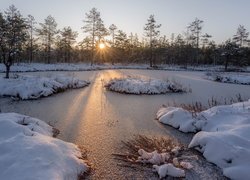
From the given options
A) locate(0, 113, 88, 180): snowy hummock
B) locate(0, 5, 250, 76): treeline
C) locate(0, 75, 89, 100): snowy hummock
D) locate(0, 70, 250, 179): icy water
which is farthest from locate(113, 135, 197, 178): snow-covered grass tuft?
locate(0, 5, 250, 76): treeline

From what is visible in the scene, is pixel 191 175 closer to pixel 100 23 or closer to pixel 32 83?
pixel 32 83

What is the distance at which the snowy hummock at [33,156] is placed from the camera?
384 cm

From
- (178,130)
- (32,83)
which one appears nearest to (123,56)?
(32,83)

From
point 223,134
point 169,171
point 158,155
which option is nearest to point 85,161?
point 158,155

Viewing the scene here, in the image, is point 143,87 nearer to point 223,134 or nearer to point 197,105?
point 197,105

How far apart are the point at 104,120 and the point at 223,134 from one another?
12.1 ft

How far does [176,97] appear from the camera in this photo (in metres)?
12.4

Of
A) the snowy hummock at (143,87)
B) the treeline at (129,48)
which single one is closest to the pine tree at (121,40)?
the treeline at (129,48)

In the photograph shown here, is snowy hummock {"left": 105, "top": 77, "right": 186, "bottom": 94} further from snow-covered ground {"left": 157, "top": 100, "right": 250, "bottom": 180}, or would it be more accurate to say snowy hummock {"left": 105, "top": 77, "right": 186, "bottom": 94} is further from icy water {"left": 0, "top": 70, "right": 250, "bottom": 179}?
A: snow-covered ground {"left": 157, "top": 100, "right": 250, "bottom": 180}

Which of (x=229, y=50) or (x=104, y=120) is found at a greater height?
(x=229, y=50)

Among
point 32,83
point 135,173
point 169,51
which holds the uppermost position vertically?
point 169,51

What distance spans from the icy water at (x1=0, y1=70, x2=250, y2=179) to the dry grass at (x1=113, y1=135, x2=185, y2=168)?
7.1 inches

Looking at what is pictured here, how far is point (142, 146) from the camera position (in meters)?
5.54

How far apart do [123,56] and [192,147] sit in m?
52.9
